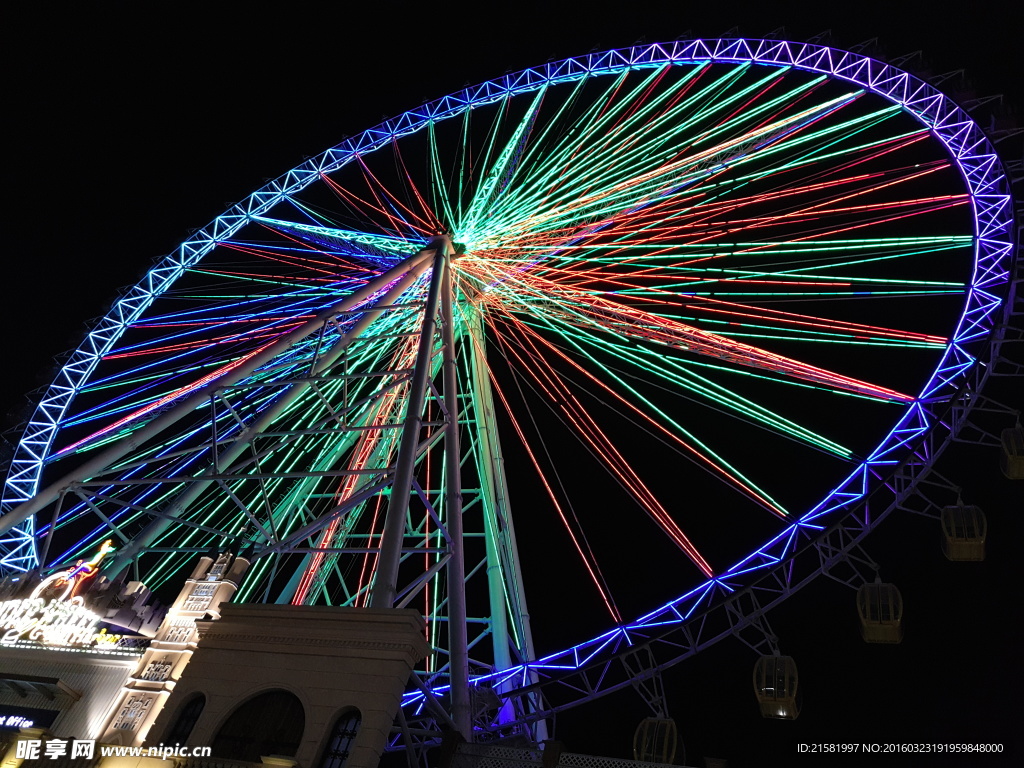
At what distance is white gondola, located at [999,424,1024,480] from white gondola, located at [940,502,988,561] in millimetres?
966

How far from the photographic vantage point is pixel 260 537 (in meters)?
19.3

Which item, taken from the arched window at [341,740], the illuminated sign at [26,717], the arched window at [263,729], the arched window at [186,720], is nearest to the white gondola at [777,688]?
the arched window at [341,740]

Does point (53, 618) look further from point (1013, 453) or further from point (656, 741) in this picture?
point (1013, 453)

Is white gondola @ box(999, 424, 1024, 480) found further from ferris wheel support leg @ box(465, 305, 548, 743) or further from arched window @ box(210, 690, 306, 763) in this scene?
arched window @ box(210, 690, 306, 763)

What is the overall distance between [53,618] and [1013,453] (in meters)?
18.4

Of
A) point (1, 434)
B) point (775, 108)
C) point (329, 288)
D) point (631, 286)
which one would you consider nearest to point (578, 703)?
point (631, 286)

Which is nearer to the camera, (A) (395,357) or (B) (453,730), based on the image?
(B) (453,730)

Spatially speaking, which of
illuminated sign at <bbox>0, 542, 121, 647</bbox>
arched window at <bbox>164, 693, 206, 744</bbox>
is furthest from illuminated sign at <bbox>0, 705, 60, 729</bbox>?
arched window at <bbox>164, 693, 206, 744</bbox>

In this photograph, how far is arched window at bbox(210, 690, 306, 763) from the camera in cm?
1170

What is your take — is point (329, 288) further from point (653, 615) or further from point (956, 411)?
point (956, 411)

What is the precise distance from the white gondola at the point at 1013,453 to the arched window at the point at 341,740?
41.1 ft

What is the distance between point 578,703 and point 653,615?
2.09 m

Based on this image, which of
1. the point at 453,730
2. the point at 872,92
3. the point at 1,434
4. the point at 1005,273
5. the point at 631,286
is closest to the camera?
the point at 453,730

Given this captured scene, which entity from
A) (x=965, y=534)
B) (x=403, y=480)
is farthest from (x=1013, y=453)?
(x=403, y=480)
